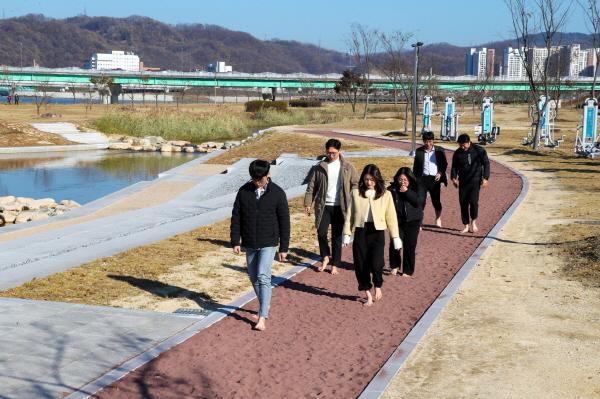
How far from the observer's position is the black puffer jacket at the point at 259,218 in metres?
7.45

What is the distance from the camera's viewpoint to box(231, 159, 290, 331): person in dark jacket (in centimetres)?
745

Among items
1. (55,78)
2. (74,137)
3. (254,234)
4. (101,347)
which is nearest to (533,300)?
(254,234)

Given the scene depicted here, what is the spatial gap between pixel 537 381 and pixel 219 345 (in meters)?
2.64

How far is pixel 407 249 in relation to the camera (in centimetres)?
982

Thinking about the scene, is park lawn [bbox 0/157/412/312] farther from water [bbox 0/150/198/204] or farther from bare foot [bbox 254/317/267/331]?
water [bbox 0/150/198/204]

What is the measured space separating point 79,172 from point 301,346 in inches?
994

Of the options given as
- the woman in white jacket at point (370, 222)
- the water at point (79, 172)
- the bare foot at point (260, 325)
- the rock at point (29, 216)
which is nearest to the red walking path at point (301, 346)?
the bare foot at point (260, 325)

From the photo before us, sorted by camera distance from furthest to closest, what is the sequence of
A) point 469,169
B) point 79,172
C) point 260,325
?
1. point 79,172
2. point 469,169
3. point 260,325

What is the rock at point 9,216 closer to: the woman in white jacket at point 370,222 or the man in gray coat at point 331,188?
the man in gray coat at point 331,188

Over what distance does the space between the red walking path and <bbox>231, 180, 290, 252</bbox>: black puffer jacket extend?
85 cm

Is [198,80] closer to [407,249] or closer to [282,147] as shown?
[282,147]

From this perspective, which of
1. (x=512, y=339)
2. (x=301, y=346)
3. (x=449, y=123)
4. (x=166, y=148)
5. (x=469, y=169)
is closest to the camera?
(x=301, y=346)

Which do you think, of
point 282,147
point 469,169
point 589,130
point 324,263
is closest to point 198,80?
point 282,147

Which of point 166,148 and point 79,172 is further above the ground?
point 166,148
